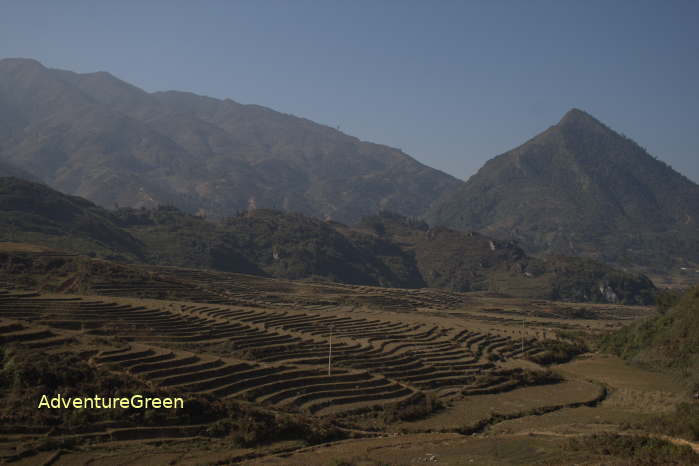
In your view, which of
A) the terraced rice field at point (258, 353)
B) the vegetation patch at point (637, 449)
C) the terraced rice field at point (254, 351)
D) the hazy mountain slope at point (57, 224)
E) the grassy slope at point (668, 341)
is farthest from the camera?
the hazy mountain slope at point (57, 224)

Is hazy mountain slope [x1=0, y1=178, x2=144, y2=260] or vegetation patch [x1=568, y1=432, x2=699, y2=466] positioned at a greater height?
hazy mountain slope [x1=0, y1=178, x2=144, y2=260]

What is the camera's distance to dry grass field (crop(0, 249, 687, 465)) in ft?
70.2

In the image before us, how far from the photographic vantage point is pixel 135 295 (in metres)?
51.7

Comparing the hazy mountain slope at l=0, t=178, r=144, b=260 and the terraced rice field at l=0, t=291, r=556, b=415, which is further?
the hazy mountain slope at l=0, t=178, r=144, b=260

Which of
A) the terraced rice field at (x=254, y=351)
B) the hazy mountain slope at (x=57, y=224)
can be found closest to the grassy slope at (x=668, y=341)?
the terraced rice field at (x=254, y=351)

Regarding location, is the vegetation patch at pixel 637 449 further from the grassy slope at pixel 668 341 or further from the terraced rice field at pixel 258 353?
the grassy slope at pixel 668 341

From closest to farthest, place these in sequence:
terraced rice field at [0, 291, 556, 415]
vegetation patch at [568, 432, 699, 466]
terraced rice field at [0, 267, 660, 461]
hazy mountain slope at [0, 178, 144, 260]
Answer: vegetation patch at [568, 432, 699, 466] → terraced rice field at [0, 267, 660, 461] → terraced rice field at [0, 291, 556, 415] → hazy mountain slope at [0, 178, 144, 260]

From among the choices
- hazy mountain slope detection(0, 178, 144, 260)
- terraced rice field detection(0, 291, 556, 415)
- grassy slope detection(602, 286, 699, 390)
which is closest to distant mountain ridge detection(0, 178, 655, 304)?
hazy mountain slope detection(0, 178, 144, 260)

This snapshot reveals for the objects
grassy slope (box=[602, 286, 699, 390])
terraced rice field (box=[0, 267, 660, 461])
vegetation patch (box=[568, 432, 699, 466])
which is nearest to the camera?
vegetation patch (box=[568, 432, 699, 466])

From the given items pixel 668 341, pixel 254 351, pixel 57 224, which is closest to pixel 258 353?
pixel 254 351

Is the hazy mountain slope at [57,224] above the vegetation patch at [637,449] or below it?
above

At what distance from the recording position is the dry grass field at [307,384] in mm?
21406

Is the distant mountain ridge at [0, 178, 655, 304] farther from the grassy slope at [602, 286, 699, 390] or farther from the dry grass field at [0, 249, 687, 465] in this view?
the grassy slope at [602, 286, 699, 390]

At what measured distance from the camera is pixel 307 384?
32.0 meters
